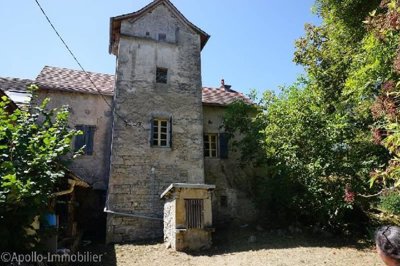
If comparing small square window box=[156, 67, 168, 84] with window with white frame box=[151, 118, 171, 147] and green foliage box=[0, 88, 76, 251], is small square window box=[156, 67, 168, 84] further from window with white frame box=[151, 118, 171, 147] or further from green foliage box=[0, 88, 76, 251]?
green foliage box=[0, 88, 76, 251]

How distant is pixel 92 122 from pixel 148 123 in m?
2.52

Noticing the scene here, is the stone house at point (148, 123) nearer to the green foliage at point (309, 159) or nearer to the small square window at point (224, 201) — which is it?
the small square window at point (224, 201)

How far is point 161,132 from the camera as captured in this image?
12.7 metres

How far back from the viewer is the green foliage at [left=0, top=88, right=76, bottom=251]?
14.7 feet

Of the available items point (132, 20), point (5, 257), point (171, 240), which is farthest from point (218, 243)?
point (132, 20)

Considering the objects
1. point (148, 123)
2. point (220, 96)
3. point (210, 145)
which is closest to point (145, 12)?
point (148, 123)

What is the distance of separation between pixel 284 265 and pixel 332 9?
7.74m

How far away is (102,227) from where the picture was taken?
12242mm

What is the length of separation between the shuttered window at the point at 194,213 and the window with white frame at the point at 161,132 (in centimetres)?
342

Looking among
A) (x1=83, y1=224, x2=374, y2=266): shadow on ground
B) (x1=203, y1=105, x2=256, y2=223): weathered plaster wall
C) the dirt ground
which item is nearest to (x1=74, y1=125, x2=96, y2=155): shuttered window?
(x1=83, y1=224, x2=374, y2=266): shadow on ground

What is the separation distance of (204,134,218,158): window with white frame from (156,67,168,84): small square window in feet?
10.1

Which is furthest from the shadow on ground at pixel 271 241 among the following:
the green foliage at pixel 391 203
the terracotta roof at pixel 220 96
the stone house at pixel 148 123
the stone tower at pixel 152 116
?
the terracotta roof at pixel 220 96

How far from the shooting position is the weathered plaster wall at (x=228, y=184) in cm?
1331

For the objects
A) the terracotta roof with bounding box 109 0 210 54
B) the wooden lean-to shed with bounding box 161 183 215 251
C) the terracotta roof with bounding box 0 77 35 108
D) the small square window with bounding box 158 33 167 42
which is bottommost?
the wooden lean-to shed with bounding box 161 183 215 251
